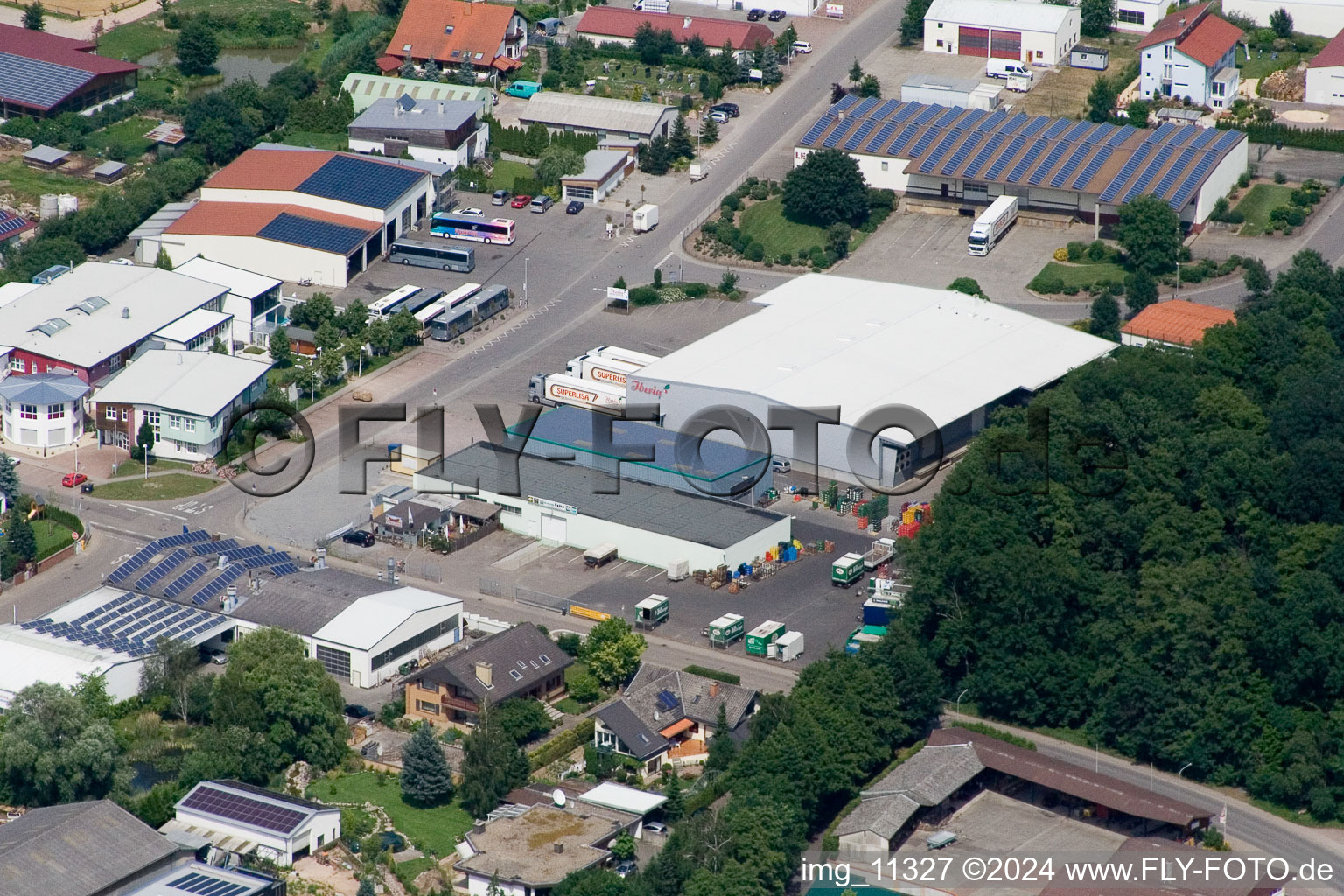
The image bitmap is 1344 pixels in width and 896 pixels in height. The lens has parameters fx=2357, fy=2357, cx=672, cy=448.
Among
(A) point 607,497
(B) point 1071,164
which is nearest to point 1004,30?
(B) point 1071,164

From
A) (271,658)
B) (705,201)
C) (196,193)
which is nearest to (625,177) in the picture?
(705,201)

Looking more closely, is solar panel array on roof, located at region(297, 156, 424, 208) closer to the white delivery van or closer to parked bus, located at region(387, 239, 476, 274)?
parked bus, located at region(387, 239, 476, 274)

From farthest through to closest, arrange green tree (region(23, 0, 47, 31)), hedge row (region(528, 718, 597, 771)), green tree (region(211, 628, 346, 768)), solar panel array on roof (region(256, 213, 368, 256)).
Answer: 1. green tree (region(23, 0, 47, 31))
2. solar panel array on roof (region(256, 213, 368, 256))
3. hedge row (region(528, 718, 597, 771))
4. green tree (region(211, 628, 346, 768))

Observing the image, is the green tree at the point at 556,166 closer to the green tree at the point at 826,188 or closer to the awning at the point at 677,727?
the green tree at the point at 826,188

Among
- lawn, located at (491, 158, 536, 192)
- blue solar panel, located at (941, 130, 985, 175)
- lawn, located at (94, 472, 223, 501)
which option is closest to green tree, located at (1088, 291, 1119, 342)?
blue solar panel, located at (941, 130, 985, 175)

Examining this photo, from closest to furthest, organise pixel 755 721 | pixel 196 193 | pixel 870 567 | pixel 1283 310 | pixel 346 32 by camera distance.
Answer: pixel 755 721 < pixel 870 567 < pixel 1283 310 < pixel 196 193 < pixel 346 32

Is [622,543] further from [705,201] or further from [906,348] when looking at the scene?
[705,201]
